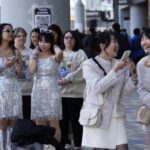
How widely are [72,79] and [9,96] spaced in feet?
3.96

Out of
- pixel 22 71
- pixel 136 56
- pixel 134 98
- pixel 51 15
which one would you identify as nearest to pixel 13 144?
pixel 22 71

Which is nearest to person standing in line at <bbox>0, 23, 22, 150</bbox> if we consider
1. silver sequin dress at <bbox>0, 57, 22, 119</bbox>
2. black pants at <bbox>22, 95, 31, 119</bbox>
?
silver sequin dress at <bbox>0, 57, 22, 119</bbox>

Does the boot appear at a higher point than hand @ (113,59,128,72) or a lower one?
lower

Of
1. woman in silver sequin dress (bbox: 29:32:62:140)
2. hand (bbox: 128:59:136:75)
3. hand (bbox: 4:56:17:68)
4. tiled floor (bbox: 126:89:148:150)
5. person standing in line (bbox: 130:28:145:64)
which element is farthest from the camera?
person standing in line (bbox: 130:28:145:64)

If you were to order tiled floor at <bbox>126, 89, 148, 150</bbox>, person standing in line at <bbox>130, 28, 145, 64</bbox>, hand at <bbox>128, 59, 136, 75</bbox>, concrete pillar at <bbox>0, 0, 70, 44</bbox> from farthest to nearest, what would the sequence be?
person standing in line at <bbox>130, 28, 145, 64</bbox> < concrete pillar at <bbox>0, 0, 70, 44</bbox> < tiled floor at <bbox>126, 89, 148, 150</bbox> < hand at <bbox>128, 59, 136, 75</bbox>

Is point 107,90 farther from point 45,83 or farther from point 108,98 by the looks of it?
point 45,83

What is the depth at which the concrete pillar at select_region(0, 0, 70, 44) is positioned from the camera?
11.1m

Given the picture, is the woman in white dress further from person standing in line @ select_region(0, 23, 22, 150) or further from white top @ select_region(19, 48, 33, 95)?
white top @ select_region(19, 48, 33, 95)

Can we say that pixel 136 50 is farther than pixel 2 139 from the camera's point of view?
Yes

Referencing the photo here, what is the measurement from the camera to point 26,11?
11.1m

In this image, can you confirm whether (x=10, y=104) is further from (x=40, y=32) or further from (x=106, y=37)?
(x=106, y=37)

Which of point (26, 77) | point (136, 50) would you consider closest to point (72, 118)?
point (26, 77)

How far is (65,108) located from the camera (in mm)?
9078

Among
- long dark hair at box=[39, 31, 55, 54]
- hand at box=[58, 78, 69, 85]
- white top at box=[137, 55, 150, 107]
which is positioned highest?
long dark hair at box=[39, 31, 55, 54]
